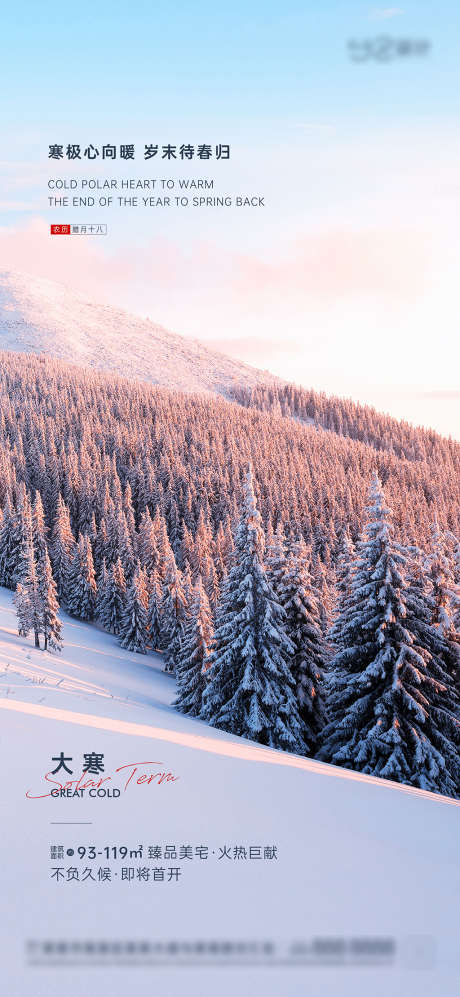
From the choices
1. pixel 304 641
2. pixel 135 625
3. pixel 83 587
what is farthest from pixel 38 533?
pixel 304 641

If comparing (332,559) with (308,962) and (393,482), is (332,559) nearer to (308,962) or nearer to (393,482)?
(393,482)

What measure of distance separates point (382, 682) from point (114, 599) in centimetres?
4427

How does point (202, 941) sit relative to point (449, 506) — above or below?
above

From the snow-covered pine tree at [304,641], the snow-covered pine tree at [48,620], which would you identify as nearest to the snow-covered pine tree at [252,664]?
the snow-covered pine tree at [304,641]

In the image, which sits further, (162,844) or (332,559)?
(332,559)

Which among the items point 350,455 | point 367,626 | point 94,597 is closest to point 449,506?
point 350,455

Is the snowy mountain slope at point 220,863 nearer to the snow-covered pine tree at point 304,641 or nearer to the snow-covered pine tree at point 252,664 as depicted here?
the snow-covered pine tree at point 252,664

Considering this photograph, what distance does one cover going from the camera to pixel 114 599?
2264 inches

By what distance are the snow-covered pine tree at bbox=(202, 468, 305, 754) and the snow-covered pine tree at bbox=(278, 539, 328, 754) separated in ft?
5.05

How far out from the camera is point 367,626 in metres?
17.1

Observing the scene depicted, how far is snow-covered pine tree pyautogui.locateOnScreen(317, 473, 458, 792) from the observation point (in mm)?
16344

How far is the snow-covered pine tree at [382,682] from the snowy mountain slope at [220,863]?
7.90 metres

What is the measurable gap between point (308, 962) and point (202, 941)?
34.9 inches

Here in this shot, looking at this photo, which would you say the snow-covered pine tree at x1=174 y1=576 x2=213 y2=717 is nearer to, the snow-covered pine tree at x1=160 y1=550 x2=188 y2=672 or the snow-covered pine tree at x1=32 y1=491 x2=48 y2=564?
the snow-covered pine tree at x1=160 y1=550 x2=188 y2=672
